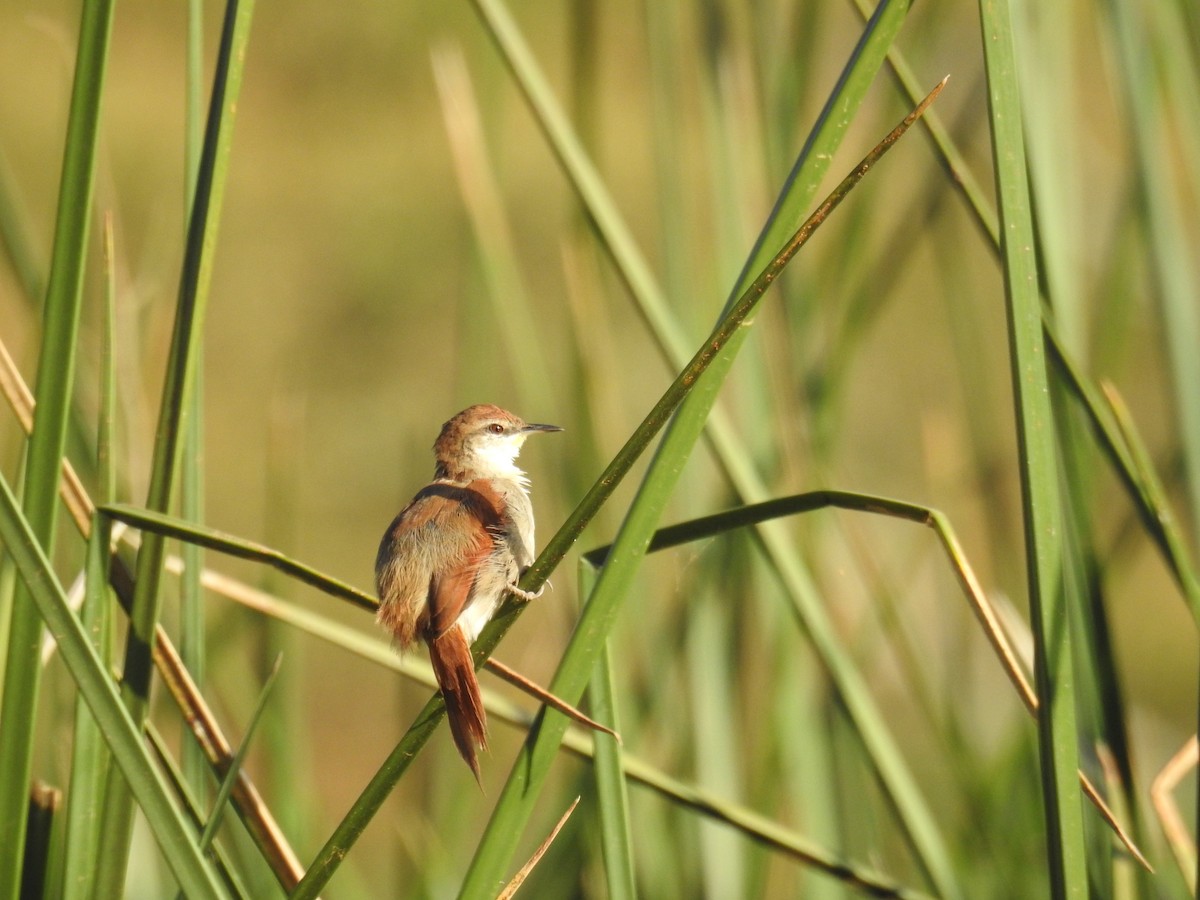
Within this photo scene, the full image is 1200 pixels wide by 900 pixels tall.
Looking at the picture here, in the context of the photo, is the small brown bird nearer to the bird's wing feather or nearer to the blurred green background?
the bird's wing feather

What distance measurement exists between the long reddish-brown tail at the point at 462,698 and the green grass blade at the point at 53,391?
0.51 m

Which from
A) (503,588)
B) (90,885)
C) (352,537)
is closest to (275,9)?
(352,537)

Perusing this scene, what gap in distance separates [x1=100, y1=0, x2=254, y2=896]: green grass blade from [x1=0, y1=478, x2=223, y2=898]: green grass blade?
22cm

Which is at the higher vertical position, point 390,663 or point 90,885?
point 390,663

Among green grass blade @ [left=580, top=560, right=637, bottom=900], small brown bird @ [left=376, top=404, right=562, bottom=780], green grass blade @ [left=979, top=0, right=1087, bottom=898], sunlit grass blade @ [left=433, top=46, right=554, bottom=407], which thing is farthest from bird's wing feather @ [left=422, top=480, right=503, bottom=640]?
green grass blade @ [left=979, top=0, right=1087, bottom=898]

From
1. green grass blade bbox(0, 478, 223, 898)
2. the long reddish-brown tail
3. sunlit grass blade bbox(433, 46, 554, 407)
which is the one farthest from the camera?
sunlit grass blade bbox(433, 46, 554, 407)

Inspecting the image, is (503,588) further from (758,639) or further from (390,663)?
(758,639)

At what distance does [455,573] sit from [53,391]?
82cm

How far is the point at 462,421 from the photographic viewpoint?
8.95 feet

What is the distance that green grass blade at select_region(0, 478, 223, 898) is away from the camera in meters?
1.21

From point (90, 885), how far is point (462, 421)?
1.48m

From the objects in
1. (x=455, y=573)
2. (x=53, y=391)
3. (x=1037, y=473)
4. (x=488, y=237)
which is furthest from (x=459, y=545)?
(x=1037, y=473)

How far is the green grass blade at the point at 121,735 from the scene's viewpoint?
3.97 feet

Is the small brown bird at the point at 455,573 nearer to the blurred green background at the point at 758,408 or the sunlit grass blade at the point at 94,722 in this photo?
the blurred green background at the point at 758,408
